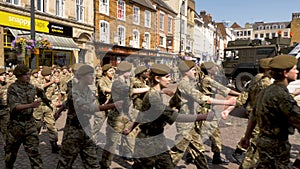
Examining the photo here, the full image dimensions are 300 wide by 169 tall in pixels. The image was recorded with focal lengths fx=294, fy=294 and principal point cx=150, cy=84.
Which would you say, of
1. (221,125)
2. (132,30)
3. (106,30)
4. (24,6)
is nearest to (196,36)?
(132,30)

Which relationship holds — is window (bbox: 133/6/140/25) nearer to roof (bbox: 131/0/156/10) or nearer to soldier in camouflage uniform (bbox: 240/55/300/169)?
roof (bbox: 131/0/156/10)

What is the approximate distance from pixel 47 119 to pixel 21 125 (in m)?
2.26

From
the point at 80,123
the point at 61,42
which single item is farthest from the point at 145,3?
the point at 80,123

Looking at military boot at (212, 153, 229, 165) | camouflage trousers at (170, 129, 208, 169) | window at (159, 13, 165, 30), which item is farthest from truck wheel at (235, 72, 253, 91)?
window at (159, 13, 165, 30)

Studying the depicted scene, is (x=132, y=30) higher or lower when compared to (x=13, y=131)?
higher

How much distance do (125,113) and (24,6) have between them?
15.5 metres

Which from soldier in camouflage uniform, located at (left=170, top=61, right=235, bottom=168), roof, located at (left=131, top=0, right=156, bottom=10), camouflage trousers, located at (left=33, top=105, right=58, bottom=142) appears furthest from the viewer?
roof, located at (left=131, top=0, right=156, bottom=10)

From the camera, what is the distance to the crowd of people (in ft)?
10.6

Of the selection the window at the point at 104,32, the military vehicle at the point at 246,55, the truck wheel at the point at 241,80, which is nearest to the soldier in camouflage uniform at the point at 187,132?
the military vehicle at the point at 246,55

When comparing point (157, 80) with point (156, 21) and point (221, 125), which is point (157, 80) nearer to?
point (221, 125)

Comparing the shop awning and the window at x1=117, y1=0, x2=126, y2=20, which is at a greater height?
the window at x1=117, y1=0, x2=126, y2=20

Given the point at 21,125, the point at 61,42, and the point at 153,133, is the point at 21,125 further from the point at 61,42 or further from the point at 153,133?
the point at 61,42

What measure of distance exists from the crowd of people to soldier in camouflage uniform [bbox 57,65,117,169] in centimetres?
1

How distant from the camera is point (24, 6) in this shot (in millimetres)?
18453
